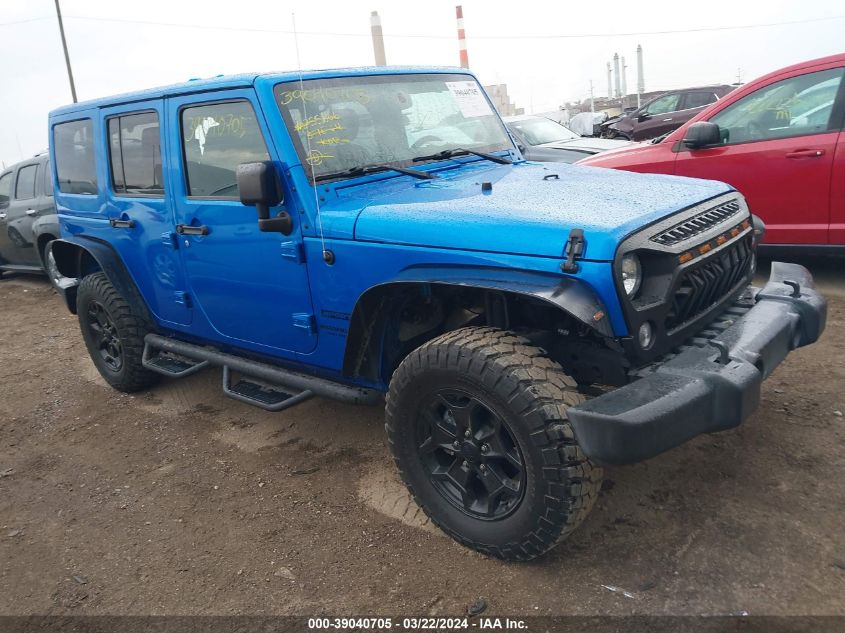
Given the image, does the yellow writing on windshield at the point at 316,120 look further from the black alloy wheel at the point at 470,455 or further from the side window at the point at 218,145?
the black alloy wheel at the point at 470,455

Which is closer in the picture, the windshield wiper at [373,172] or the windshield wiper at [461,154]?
the windshield wiper at [373,172]

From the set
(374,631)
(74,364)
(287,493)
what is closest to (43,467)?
(287,493)

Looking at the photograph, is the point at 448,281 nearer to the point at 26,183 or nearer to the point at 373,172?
the point at 373,172

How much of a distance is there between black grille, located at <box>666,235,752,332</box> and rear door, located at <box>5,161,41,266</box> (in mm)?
8245

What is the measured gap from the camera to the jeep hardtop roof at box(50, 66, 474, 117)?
322cm

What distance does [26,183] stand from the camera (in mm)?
8734

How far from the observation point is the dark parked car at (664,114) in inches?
557

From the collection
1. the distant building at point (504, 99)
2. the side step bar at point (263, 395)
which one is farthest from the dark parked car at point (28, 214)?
the distant building at point (504, 99)

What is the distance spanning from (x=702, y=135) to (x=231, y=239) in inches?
143

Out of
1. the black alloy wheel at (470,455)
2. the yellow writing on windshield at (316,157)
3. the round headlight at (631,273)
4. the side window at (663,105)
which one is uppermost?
the side window at (663,105)

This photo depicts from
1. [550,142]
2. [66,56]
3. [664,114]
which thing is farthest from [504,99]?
[550,142]

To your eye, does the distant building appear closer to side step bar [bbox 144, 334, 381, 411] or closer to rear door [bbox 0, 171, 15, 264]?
rear door [bbox 0, 171, 15, 264]

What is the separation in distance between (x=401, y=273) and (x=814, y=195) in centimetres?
388

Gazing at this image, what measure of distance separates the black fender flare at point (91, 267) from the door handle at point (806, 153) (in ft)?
15.5
